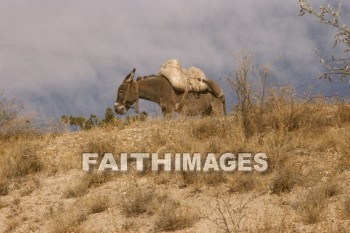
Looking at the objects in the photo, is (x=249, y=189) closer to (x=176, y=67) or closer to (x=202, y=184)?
(x=202, y=184)

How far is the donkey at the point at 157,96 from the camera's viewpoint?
1598cm

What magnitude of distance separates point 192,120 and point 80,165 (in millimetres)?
3232

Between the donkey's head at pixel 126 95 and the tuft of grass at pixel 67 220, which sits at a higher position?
the donkey's head at pixel 126 95

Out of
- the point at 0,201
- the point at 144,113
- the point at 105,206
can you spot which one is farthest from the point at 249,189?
the point at 144,113

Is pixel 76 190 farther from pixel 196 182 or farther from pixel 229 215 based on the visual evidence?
pixel 229 215

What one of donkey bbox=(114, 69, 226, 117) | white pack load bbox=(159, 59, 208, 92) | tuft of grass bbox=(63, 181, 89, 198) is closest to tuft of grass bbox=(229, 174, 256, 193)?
tuft of grass bbox=(63, 181, 89, 198)

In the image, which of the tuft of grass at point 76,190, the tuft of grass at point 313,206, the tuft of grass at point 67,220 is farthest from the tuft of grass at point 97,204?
the tuft of grass at point 313,206

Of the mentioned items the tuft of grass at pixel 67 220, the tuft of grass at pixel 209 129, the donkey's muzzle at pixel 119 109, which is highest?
the donkey's muzzle at pixel 119 109

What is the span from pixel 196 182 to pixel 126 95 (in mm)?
7849

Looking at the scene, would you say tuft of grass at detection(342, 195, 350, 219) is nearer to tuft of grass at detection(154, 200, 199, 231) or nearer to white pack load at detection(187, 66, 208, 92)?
tuft of grass at detection(154, 200, 199, 231)

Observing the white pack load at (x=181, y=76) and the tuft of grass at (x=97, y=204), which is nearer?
the tuft of grass at (x=97, y=204)

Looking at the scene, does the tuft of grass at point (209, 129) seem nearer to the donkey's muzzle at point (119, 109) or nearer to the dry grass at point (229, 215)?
the dry grass at point (229, 215)

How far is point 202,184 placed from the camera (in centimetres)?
850

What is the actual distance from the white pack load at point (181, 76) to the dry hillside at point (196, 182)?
4.03 m
